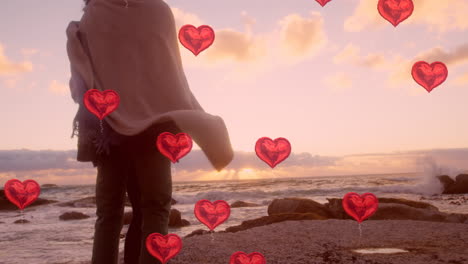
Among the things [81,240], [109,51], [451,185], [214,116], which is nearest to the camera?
[214,116]

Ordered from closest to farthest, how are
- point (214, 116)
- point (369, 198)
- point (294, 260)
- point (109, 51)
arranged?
point (214, 116) → point (109, 51) → point (294, 260) → point (369, 198)

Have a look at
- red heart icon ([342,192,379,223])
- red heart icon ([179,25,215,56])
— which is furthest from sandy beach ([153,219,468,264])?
red heart icon ([179,25,215,56])

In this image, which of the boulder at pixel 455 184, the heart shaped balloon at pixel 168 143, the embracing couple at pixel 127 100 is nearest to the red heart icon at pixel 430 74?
the embracing couple at pixel 127 100

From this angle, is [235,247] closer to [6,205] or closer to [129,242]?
[129,242]

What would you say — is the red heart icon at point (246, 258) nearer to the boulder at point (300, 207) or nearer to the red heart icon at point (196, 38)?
the red heart icon at point (196, 38)

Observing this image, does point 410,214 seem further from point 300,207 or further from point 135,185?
point 135,185

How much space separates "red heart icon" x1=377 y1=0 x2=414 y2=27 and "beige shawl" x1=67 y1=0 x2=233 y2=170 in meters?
3.34

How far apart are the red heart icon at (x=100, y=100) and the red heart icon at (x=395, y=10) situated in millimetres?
3685

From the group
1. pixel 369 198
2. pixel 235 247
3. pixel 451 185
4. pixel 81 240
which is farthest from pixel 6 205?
pixel 451 185

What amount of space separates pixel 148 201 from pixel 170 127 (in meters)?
0.38

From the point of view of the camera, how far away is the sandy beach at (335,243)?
4.30 metres

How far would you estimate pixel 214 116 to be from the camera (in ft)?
6.59

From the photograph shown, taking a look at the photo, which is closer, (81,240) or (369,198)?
(369,198)

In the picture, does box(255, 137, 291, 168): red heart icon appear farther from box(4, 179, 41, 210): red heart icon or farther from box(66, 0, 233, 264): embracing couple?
box(4, 179, 41, 210): red heart icon
